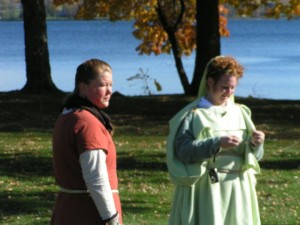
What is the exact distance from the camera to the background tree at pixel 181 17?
22.9 metres

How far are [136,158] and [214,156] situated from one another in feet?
25.0

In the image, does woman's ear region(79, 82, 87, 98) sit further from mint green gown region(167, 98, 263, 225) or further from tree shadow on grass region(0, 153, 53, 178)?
tree shadow on grass region(0, 153, 53, 178)

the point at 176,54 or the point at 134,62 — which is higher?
the point at 176,54

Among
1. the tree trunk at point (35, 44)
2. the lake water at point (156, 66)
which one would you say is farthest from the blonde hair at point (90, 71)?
the lake water at point (156, 66)

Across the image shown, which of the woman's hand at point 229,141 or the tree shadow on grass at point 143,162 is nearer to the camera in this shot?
the woman's hand at point 229,141

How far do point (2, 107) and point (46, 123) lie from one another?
7.66 feet

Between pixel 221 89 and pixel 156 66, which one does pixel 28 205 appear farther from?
pixel 156 66

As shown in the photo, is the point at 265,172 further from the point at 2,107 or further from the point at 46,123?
the point at 2,107

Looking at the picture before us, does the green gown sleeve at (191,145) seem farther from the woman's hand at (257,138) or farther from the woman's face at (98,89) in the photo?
the woman's face at (98,89)

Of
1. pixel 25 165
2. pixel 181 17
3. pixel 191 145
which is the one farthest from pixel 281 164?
pixel 181 17

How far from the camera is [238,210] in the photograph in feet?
21.5

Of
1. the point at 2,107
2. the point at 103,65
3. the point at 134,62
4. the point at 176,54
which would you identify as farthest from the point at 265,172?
the point at 134,62

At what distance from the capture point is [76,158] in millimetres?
5449

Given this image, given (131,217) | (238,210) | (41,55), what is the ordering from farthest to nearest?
(41,55), (131,217), (238,210)
